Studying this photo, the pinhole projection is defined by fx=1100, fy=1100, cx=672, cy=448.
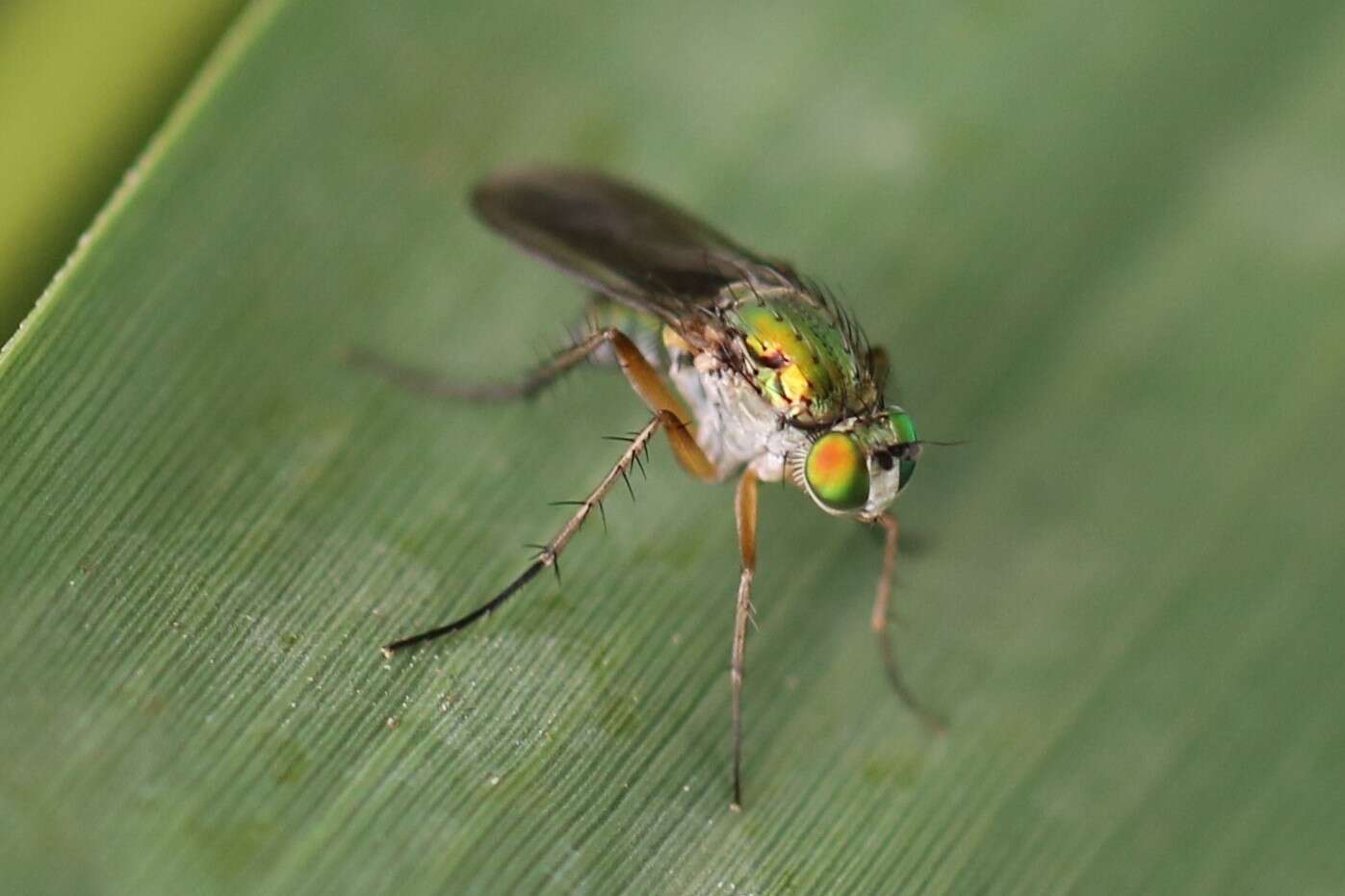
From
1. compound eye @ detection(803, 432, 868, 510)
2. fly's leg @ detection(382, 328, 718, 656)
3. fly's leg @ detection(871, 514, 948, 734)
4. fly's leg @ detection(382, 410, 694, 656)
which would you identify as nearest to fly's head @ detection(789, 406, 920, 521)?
compound eye @ detection(803, 432, 868, 510)

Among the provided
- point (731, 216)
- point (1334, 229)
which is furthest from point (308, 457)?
point (1334, 229)

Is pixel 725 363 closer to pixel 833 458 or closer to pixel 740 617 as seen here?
pixel 833 458

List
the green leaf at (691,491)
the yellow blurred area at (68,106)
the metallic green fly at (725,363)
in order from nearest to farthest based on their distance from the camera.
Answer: the green leaf at (691,491)
the metallic green fly at (725,363)
the yellow blurred area at (68,106)

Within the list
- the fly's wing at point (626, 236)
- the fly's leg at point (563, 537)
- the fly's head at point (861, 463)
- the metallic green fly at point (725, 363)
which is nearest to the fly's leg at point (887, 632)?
the metallic green fly at point (725, 363)

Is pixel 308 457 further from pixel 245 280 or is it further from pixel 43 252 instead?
pixel 43 252

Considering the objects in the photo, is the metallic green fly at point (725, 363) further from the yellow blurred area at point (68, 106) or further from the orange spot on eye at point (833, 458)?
the yellow blurred area at point (68, 106)
